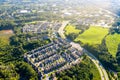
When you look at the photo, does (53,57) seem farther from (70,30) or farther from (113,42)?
(70,30)

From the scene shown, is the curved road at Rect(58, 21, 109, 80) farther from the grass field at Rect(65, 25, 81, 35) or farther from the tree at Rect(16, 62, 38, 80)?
the tree at Rect(16, 62, 38, 80)

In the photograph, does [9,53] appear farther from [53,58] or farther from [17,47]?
[53,58]

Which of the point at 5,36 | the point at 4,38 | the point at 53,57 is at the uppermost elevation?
the point at 53,57

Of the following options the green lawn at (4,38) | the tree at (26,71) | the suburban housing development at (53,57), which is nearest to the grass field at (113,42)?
the suburban housing development at (53,57)

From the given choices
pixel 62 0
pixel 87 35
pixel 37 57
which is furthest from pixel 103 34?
pixel 62 0

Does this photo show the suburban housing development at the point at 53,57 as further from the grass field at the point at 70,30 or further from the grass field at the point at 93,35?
the grass field at the point at 70,30

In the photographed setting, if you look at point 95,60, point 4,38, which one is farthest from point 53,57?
point 4,38

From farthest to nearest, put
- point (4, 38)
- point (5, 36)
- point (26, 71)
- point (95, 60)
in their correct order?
1. point (5, 36)
2. point (4, 38)
3. point (95, 60)
4. point (26, 71)
